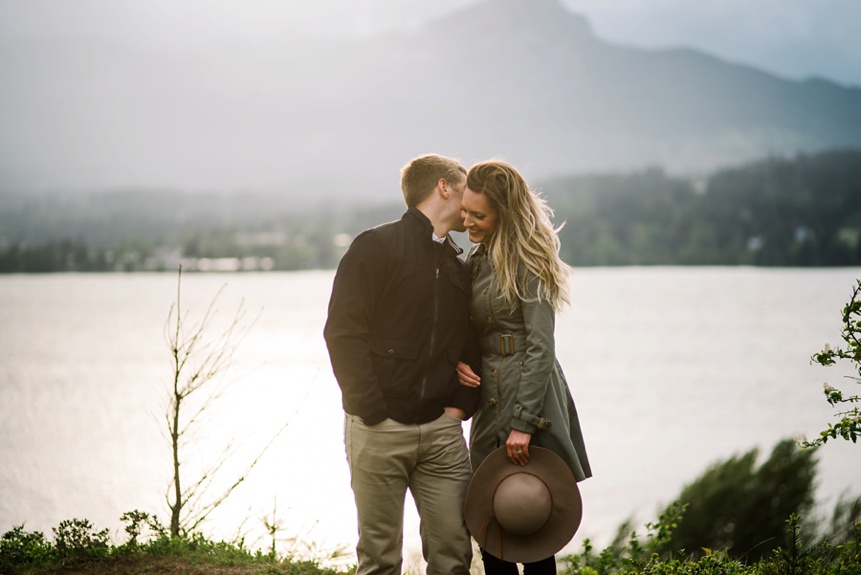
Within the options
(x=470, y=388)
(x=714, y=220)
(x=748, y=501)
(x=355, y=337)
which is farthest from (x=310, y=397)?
(x=714, y=220)

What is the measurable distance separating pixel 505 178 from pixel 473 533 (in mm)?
1717

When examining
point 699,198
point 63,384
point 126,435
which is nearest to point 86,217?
point 699,198

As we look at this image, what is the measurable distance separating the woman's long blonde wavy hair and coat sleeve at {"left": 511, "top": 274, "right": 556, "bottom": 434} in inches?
A: 1.5

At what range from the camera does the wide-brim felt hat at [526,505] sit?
3.78 m

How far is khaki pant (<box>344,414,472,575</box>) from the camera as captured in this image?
3758mm

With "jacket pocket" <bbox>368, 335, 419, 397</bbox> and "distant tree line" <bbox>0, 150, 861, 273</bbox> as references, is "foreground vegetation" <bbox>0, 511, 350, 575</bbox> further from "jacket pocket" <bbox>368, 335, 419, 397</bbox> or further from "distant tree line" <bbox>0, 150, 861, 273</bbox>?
"distant tree line" <bbox>0, 150, 861, 273</bbox>

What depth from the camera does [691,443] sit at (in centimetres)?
3366

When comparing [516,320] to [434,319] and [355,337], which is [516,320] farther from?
[355,337]

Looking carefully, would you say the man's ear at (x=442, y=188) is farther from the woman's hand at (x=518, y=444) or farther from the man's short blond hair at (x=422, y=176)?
the woman's hand at (x=518, y=444)

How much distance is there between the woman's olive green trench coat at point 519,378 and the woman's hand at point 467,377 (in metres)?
0.09

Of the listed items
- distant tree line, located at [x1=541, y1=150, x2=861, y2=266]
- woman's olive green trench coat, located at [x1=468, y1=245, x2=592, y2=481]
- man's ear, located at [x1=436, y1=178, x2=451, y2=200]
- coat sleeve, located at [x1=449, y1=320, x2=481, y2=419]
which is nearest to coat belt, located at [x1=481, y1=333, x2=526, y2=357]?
woman's olive green trench coat, located at [x1=468, y1=245, x2=592, y2=481]

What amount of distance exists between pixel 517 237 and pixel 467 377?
73 centimetres

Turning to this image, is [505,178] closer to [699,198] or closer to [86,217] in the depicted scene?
[699,198]

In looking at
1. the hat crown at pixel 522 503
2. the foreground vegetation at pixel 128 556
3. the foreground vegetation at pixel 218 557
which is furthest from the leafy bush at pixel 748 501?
the hat crown at pixel 522 503
